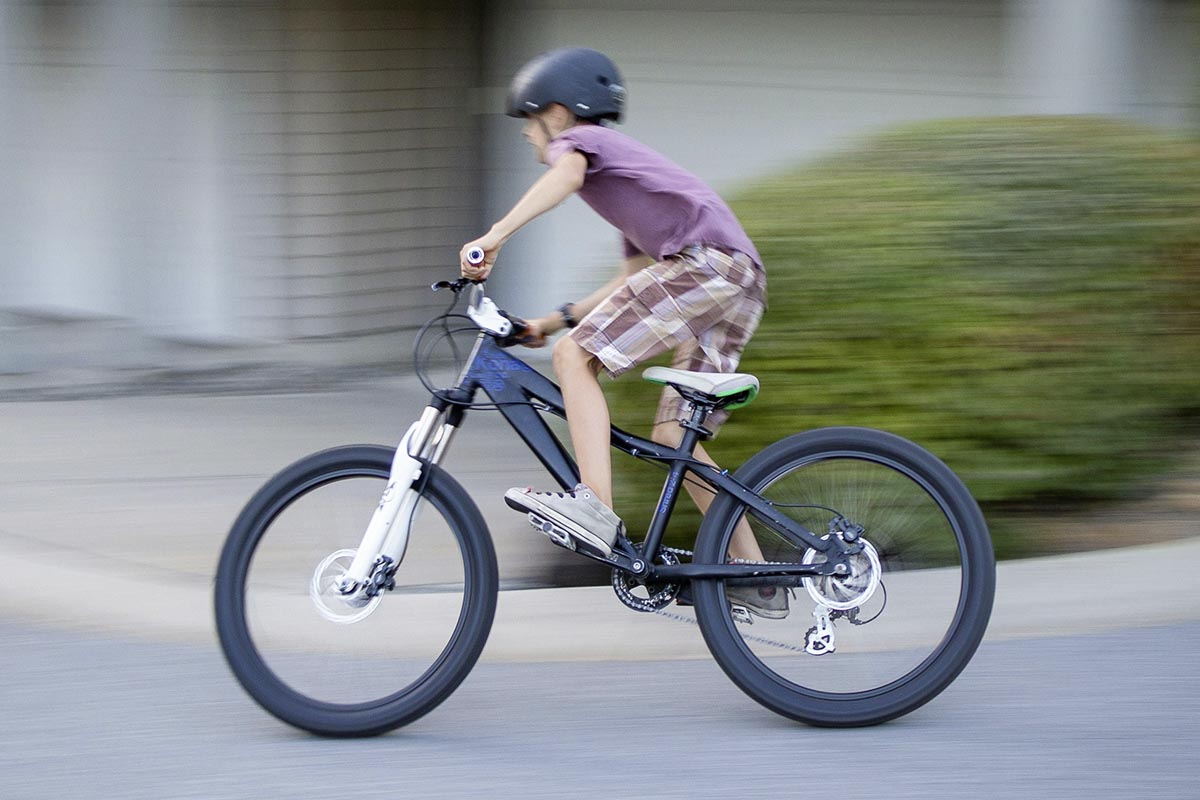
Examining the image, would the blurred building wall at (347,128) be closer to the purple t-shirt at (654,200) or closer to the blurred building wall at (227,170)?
the blurred building wall at (227,170)

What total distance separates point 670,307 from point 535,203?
1.68 ft

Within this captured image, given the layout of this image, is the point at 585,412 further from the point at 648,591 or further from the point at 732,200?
the point at 732,200

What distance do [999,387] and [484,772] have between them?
260 cm

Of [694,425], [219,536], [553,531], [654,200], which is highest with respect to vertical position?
[654,200]

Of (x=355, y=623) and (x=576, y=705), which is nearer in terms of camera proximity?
(x=355, y=623)

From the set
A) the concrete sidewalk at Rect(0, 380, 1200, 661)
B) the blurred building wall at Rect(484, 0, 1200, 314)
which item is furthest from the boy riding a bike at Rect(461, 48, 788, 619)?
the blurred building wall at Rect(484, 0, 1200, 314)

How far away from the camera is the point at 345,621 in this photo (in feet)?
14.0

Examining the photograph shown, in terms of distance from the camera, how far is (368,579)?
13.9ft

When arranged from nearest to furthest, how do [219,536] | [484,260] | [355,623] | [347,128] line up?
[484,260], [355,623], [219,536], [347,128]

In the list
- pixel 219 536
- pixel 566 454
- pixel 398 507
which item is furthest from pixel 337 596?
pixel 219 536

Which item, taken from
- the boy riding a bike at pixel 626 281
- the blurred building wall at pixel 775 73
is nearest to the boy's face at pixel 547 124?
the boy riding a bike at pixel 626 281

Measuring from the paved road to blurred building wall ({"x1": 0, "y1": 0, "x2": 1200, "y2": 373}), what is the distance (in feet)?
A: 16.4

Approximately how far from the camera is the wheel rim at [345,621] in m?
4.20

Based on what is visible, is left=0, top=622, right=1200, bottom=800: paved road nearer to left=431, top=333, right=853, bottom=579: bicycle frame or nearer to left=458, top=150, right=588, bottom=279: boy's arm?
left=431, top=333, right=853, bottom=579: bicycle frame
